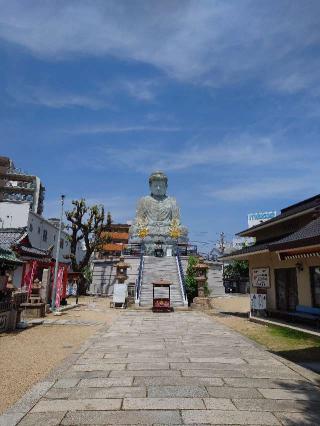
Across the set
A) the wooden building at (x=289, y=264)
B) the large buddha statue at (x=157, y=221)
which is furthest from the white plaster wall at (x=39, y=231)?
the wooden building at (x=289, y=264)

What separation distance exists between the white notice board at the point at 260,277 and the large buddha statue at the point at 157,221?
855 inches

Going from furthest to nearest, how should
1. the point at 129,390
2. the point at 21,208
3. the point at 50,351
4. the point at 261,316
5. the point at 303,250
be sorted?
the point at 21,208, the point at 261,316, the point at 303,250, the point at 50,351, the point at 129,390

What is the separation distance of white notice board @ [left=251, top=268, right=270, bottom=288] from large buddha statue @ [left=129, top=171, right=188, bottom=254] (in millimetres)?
21716

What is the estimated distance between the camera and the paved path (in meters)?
4.68

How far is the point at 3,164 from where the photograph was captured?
6266 centimetres

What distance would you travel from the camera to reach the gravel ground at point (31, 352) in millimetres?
6281

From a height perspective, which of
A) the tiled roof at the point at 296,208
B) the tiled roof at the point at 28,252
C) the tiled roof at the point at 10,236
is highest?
the tiled roof at the point at 296,208

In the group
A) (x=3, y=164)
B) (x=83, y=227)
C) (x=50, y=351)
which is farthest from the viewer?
(x=3, y=164)

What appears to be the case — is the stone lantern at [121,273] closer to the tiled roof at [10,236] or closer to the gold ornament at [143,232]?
the tiled roof at [10,236]

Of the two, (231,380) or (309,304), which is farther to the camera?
(309,304)

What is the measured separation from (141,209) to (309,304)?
31.4 metres

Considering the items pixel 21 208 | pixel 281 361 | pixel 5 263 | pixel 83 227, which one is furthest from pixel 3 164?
pixel 281 361

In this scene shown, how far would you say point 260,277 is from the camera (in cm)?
1802

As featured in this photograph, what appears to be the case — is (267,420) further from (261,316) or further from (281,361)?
(261,316)
